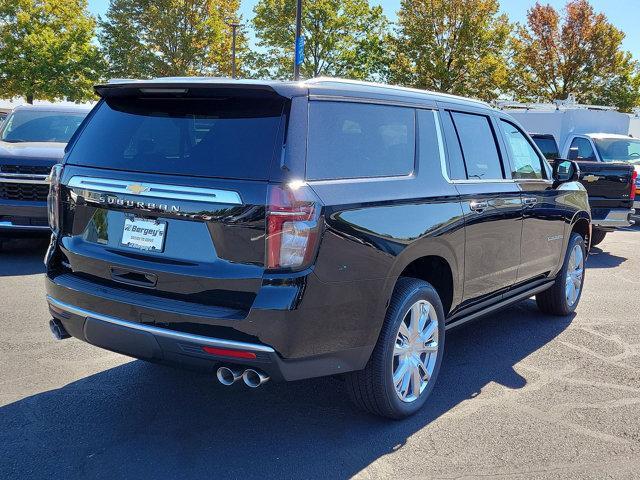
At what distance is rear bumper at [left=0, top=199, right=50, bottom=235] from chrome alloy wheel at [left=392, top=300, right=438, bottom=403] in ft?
18.2

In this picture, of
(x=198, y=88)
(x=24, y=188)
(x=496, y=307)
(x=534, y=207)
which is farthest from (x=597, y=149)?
(x=198, y=88)

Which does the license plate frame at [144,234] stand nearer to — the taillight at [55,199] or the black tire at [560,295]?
the taillight at [55,199]

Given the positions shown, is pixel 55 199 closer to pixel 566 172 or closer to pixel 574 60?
pixel 566 172

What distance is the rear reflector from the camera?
294 centimetres

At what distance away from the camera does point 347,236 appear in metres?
3.13

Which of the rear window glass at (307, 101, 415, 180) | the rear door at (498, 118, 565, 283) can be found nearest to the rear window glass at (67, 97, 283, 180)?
the rear window glass at (307, 101, 415, 180)

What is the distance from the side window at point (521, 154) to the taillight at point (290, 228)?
2601 mm

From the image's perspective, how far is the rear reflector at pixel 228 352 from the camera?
2.94m

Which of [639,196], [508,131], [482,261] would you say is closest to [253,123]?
[482,261]

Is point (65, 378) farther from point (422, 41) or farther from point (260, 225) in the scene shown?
point (422, 41)

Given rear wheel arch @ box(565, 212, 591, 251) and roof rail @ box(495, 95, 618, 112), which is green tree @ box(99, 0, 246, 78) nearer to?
roof rail @ box(495, 95, 618, 112)

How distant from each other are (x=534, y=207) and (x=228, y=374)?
310 cm

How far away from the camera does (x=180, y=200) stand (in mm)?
3053

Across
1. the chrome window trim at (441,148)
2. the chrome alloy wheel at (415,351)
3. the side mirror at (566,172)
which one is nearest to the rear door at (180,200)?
the chrome alloy wheel at (415,351)
